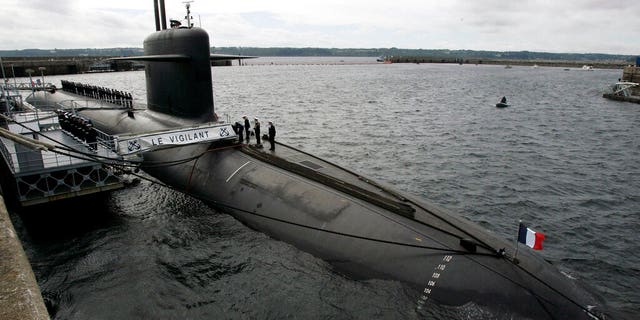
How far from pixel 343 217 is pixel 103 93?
29.4 m

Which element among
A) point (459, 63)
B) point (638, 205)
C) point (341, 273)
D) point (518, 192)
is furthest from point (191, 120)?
point (459, 63)

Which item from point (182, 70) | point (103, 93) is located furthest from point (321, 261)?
point (103, 93)

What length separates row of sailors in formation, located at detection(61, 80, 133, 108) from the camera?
27919 mm

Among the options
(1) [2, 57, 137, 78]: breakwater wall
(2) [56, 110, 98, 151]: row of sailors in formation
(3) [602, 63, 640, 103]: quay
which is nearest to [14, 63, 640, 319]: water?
(2) [56, 110, 98, 151]: row of sailors in formation

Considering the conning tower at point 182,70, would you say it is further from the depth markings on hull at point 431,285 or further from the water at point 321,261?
the depth markings on hull at point 431,285

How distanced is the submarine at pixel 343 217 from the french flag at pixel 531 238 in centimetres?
61

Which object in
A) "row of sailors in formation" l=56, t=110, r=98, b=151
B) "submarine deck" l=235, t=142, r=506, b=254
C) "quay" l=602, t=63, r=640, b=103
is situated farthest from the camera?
"quay" l=602, t=63, r=640, b=103

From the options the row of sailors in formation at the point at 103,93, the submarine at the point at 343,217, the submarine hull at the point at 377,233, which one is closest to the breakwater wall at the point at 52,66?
the row of sailors in formation at the point at 103,93

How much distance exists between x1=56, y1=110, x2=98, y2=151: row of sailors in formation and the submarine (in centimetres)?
216

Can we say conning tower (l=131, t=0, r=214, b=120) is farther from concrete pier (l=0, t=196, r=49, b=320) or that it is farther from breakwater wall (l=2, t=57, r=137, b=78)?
breakwater wall (l=2, t=57, r=137, b=78)

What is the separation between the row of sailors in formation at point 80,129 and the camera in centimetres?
1563

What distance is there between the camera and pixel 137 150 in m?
12.6

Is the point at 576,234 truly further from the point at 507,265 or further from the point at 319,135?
the point at 319,135

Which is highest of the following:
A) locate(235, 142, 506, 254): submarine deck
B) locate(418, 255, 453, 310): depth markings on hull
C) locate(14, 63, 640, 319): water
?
locate(235, 142, 506, 254): submarine deck
